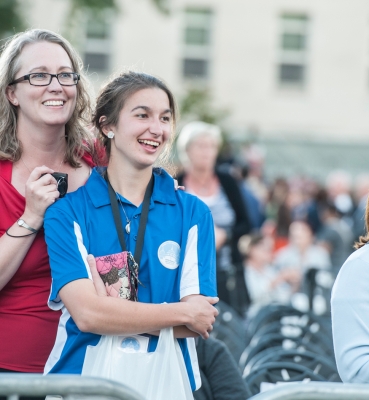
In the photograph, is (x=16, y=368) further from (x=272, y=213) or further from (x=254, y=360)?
(x=272, y=213)

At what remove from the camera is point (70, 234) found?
9.62ft

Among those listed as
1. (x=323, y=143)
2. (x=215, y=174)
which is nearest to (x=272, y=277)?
(x=215, y=174)

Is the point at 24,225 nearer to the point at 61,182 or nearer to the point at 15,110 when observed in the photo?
the point at 61,182

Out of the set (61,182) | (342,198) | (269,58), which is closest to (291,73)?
(269,58)

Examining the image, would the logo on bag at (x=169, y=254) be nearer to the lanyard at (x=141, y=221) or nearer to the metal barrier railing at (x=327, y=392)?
the lanyard at (x=141, y=221)

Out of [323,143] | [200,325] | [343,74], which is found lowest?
[200,325]

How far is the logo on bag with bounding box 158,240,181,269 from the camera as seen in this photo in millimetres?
2973

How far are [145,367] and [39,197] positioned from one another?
0.71 metres

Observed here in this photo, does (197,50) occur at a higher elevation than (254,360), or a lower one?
higher

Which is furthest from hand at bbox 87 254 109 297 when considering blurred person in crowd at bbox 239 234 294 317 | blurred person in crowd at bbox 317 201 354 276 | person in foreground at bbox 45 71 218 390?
blurred person in crowd at bbox 317 201 354 276

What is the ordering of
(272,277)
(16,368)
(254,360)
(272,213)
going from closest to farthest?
(16,368) < (254,360) < (272,277) < (272,213)

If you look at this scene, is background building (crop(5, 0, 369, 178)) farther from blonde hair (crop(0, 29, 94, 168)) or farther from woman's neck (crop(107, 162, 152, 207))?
woman's neck (crop(107, 162, 152, 207))

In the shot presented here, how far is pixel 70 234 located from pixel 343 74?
77.9ft

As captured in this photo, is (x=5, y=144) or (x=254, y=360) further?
(x=254, y=360)
